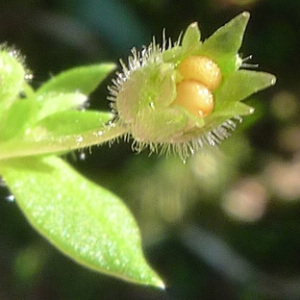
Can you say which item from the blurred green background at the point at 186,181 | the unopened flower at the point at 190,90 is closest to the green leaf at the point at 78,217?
the unopened flower at the point at 190,90

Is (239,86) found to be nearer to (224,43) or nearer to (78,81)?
(224,43)

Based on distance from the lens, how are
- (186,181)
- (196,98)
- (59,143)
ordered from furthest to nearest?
(186,181)
(59,143)
(196,98)

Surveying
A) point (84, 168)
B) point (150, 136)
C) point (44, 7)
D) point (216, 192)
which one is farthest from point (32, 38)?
point (150, 136)

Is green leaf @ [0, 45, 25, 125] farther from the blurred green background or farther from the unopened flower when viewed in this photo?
the blurred green background

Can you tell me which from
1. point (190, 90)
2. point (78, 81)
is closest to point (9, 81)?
point (78, 81)

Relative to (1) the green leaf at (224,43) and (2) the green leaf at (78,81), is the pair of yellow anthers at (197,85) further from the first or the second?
(2) the green leaf at (78,81)

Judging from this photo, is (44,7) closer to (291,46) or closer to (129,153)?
(129,153)

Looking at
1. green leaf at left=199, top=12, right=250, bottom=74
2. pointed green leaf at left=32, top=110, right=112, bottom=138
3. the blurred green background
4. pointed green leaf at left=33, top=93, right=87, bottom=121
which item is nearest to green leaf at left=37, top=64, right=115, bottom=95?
pointed green leaf at left=33, top=93, right=87, bottom=121
